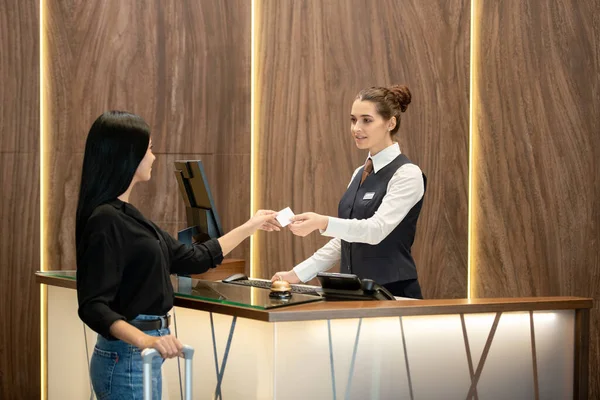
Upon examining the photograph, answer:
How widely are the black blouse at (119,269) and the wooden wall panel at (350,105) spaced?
8.89 ft

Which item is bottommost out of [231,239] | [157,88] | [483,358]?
[483,358]

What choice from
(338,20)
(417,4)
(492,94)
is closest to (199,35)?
(338,20)

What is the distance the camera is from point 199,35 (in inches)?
202

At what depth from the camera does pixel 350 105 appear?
4938mm

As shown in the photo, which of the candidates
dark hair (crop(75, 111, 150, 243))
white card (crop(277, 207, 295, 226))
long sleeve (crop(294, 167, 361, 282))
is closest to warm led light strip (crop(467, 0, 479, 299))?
long sleeve (crop(294, 167, 361, 282))

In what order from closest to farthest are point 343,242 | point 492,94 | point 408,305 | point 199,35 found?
point 408,305, point 343,242, point 492,94, point 199,35

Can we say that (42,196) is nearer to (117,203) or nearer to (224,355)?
(224,355)

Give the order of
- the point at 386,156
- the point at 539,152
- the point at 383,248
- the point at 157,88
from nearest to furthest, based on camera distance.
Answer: the point at 383,248 → the point at 386,156 → the point at 539,152 → the point at 157,88

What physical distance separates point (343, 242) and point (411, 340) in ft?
2.83

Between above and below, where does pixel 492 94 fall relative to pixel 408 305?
above

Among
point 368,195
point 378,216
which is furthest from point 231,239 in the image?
point 368,195

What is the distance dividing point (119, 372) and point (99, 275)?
0.27 metres

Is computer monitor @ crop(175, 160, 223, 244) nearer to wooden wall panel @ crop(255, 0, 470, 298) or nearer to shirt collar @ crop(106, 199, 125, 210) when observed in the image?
shirt collar @ crop(106, 199, 125, 210)

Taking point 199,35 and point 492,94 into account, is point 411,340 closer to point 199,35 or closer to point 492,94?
point 492,94
